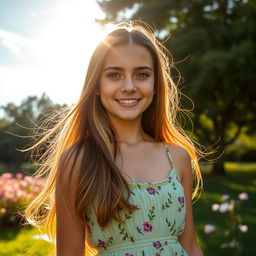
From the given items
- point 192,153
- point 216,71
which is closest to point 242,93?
point 216,71

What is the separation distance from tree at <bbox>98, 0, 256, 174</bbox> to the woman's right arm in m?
11.7

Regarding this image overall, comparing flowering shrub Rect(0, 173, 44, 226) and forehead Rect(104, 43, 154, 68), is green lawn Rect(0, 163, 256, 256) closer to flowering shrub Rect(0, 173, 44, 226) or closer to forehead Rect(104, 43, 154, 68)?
flowering shrub Rect(0, 173, 44, 226)

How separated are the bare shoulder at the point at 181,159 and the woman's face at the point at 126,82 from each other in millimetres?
334

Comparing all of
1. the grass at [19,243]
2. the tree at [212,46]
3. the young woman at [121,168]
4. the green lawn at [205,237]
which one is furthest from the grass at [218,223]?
the tree at [212,46]

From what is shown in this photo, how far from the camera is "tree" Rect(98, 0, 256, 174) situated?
15234mm

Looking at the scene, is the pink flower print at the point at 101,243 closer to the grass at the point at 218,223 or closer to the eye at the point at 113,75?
the eye at the point at 113,75

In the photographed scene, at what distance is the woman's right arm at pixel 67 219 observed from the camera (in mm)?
1919

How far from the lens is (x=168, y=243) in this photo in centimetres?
204

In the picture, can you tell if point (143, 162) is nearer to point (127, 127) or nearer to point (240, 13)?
point (127, 127)

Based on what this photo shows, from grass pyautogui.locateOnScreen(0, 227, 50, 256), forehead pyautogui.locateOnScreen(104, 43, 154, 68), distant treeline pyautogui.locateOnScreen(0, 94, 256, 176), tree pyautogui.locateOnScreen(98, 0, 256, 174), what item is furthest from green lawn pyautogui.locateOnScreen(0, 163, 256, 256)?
tree pyautogui.locateOnScreen(98, 0, 256, 174)

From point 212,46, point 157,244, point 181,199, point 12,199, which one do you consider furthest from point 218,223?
point 212,46

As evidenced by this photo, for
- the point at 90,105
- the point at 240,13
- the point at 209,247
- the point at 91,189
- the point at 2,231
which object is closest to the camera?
the point at 91,189

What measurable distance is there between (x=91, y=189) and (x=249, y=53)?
1417 centimetres

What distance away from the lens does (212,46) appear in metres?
16.5
